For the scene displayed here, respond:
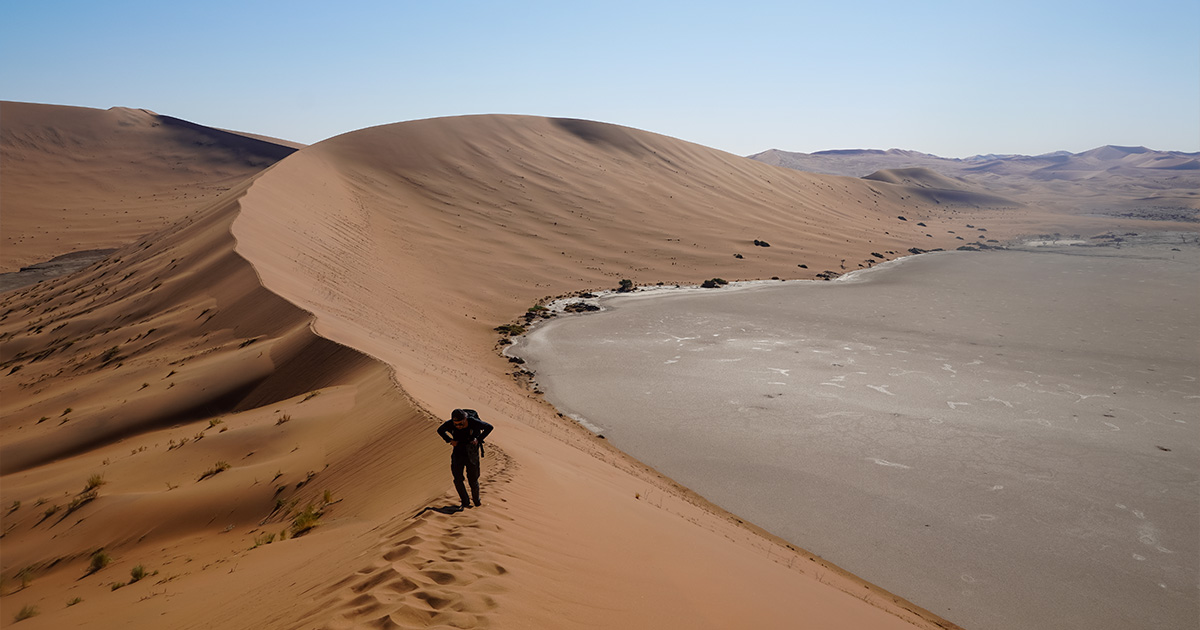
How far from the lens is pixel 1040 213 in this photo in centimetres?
7925

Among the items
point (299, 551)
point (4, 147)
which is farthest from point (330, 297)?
point (4, 147)

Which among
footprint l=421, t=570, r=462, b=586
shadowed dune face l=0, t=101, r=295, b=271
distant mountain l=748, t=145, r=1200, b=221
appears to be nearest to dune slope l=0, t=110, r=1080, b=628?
footprint l=421, t=570, r=462, b=586

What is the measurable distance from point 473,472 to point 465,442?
33cm

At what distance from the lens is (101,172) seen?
67875 millimetres

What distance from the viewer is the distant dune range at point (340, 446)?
5426 mm

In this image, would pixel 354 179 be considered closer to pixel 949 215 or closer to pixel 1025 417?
pixel 1025 417

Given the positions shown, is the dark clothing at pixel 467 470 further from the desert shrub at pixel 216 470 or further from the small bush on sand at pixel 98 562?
the desert shrub at pixel 216 470

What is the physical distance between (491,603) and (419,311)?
67.3ft

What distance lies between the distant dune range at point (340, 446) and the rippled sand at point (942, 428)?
154cm

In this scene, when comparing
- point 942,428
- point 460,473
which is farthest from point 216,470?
point 942,428

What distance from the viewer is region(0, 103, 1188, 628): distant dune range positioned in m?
5.43

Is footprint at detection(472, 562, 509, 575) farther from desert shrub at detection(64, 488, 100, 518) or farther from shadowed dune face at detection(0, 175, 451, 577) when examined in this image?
desert shrub at detection(64, 488, 100, 518)

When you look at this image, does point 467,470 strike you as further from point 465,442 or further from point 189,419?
point 189,419

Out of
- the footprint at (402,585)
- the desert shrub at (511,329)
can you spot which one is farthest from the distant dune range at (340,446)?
the desert shrub at (511,329)
